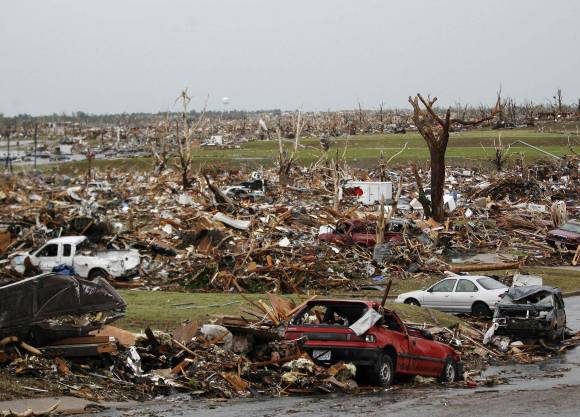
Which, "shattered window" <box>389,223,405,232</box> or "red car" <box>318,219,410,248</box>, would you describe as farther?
"shattered window" <box>389,223,405,232</box>

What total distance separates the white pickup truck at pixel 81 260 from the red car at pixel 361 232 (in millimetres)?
8283

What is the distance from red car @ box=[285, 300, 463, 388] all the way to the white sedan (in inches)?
319

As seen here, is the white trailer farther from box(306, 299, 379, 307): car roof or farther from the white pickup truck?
box(306, 299, 379, 307): car roof

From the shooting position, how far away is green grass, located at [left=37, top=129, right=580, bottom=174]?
81.3 meters

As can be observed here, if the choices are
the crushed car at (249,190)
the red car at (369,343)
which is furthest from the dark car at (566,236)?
the red car at (369,343)

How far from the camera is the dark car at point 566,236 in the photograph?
1495 inches

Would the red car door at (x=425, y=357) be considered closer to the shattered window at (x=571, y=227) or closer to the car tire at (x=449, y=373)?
the car tire at (x=449, y=373)

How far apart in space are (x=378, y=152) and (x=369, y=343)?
2959 inches

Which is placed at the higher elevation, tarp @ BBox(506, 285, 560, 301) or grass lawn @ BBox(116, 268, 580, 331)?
tarp @ BBox(506, 285, 560, 301)

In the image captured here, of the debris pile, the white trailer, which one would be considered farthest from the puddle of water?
the white trailer

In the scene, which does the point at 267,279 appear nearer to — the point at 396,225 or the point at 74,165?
the point at 396,225

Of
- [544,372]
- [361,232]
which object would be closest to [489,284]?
[544,372]

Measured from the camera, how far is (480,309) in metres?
24.0

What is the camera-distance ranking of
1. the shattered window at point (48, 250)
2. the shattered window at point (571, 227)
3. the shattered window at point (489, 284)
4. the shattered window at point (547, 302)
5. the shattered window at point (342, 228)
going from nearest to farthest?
the shattered window at point (547, 302) < the shattered window at point (489, 284) < the shattered window at point (48, 250) < the shattered window at point (342, 228) < the shattered window at point (571, 227)
